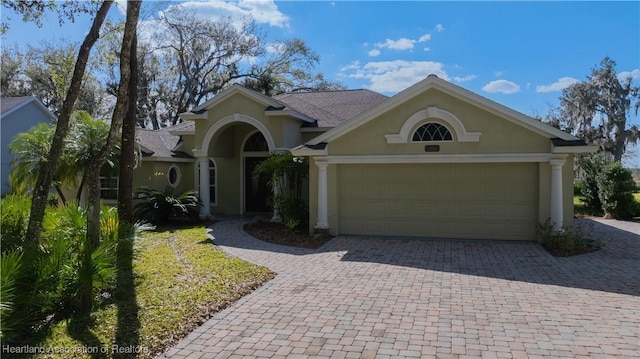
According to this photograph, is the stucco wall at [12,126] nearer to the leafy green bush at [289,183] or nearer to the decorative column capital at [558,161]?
the leafy green bush at [289,183]

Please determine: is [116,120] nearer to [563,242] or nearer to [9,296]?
[9,296]

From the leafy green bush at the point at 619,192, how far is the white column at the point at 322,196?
13.0 metres

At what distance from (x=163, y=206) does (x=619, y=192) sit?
→ 1798 cm

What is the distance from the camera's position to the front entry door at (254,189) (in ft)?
58.4

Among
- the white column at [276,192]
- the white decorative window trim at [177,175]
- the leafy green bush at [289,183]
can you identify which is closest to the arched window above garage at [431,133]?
the leafy green bush at [289,183]

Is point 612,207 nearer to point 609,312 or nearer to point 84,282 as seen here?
point 609,312

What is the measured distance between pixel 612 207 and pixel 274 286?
1671 cm

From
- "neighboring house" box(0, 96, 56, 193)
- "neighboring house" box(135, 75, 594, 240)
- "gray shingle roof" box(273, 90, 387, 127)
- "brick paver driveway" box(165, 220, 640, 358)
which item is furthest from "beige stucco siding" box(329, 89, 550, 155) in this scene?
"neighboring house" box(0, 96, 56, 193)

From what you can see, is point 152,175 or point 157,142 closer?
point 152,175

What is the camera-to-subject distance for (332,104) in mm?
19234

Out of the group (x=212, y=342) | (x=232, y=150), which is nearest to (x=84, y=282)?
(x=212, y=342)

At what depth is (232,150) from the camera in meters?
17.6

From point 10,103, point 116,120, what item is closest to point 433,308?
point 116,120

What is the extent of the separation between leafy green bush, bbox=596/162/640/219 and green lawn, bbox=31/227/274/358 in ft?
53.8
